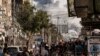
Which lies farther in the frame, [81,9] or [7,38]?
[7,38]

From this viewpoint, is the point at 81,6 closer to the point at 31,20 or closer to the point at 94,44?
the point at 94,44

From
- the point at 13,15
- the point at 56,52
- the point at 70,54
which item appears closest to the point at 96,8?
the point at 70,54

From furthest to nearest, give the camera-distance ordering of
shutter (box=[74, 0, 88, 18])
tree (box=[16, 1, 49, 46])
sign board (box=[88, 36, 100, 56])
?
tree (box=[16, 1, 49, 46])
sign board (box=[88, 36, 100, 56])
shutter (box=[74, 0, 88, 18])

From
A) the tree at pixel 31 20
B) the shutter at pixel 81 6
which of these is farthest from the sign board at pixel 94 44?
the tree at pixel 31 20

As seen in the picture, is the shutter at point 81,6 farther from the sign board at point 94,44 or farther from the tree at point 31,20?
the tree at point 31,20

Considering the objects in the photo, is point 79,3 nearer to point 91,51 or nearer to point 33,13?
point 91,51

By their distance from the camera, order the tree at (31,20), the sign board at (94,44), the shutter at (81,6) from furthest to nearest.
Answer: the tree at (31,20) < the sign board at (94,44) < the shutter at (81,6)

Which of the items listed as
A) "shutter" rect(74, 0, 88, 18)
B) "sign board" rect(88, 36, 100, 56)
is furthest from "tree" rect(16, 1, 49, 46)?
"shutter" rect(74, 0, 88, 18)

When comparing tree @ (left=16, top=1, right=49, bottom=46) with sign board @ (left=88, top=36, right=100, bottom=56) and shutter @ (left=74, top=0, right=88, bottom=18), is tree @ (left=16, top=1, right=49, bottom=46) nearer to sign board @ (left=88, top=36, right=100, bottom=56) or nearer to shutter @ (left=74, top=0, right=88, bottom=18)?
sign board @ (left=88, top=36, right=100, bottom=56)

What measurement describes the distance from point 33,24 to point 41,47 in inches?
1197

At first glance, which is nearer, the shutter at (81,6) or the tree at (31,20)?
the shutter at (81,6)

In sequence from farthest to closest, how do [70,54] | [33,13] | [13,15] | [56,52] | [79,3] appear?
[13,15] → [33,13] → [56,52] → [70,54] → [79,3]

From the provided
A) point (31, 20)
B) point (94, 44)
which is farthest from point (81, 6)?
point (31, 20)

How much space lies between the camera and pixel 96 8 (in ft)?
9.70
